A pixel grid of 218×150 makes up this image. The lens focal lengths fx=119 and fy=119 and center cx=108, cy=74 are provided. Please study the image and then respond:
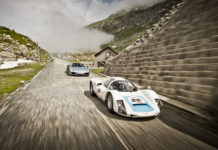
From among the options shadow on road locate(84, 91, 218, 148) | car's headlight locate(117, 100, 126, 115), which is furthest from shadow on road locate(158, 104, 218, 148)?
car's headlight locate(117, 100, 126, 115)

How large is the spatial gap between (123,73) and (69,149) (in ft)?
32.7

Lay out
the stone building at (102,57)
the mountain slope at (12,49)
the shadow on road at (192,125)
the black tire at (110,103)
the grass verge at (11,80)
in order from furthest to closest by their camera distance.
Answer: the stone building at (102,57), the mountain slope at (12,49), the grass verge at (11,80), the black tire at (110,103), the shadow on road at (192,125)

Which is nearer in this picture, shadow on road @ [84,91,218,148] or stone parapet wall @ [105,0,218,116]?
shadow on road @ [84,91,218,148]

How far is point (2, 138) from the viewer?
9.48 ft

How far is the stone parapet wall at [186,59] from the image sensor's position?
517 centimetres

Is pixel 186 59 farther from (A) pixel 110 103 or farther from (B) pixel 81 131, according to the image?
(B) pixel 81 131

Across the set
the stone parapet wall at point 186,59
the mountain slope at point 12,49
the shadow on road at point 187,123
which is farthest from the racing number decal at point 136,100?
the mountain slope at point 12,49

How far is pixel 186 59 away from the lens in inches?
256

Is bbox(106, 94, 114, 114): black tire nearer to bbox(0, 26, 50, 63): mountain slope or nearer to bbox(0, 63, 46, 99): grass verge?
bbox(0, 63, 46, 99): grass verge

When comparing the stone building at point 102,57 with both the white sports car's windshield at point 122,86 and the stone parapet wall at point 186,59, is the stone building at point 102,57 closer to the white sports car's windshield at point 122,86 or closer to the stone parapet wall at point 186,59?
the stone parapet wall at point 186,59

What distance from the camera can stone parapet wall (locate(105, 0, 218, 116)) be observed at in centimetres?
517

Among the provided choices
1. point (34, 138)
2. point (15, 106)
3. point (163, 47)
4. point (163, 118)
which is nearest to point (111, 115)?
point (163, 118)

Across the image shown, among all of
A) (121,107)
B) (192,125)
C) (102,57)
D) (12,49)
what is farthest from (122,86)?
(12,49)

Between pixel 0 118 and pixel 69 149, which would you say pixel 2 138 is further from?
pixel 69 149
